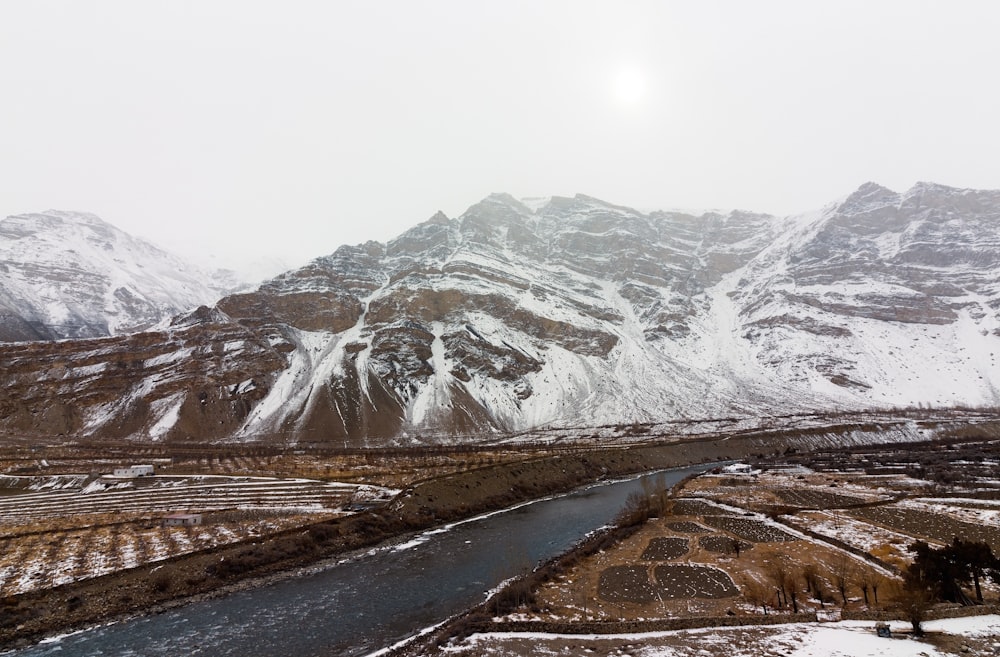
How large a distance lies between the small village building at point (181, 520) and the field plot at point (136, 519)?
0.71 meters

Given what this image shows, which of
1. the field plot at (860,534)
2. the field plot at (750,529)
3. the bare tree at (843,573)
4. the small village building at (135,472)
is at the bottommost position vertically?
the small village building at (135,472)

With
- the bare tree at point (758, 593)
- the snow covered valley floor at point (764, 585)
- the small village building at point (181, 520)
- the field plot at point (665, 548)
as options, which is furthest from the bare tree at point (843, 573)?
the small village building at point (181, 520)

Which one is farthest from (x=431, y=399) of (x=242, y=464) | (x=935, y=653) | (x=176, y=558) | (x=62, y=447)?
(x=935, y=653)

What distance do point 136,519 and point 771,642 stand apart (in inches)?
2046

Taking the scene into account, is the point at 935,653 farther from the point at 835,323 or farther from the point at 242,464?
the point at 835,323

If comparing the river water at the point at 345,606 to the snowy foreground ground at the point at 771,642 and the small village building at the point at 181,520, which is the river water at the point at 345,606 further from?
the small village building at the point at 181,520

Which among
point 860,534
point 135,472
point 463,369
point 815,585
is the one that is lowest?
point 135,472

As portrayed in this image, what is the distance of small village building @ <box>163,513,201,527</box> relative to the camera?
1736 inches

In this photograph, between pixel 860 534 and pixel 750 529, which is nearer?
pixel 860 534

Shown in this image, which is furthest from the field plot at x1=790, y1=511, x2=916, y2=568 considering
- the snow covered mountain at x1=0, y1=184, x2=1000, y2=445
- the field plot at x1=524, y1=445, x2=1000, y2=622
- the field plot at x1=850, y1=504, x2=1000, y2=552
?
the snow covered mountain at x1=0, y1=184, x2=1000, y2=445

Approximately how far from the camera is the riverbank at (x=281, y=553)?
2814 cm

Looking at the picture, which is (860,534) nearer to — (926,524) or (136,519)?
(926,524)

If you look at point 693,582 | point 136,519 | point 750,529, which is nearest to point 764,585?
point 693,582

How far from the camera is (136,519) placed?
45.6 metres
